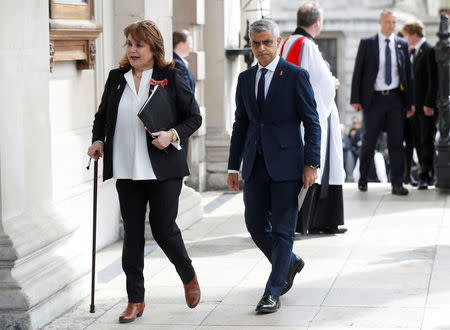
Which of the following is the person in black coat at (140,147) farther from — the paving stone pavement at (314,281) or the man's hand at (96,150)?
the paving stone pavement at (314,281)

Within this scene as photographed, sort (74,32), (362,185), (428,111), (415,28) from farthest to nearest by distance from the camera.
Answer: (415,28) → (428,111) → (362,185) → (74,32)

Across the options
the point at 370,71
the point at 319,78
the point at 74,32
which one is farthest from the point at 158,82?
the point at 370,71

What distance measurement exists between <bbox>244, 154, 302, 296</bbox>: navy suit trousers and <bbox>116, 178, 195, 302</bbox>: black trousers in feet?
1.61

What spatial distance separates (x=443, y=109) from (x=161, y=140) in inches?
268

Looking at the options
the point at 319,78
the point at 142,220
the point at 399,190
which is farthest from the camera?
the point at 399,190

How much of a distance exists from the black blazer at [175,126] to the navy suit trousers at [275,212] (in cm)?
47

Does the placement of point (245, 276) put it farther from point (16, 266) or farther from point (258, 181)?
point (16, 266)

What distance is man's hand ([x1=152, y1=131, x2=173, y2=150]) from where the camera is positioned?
6.11 metres

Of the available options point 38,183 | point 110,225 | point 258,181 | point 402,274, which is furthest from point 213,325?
point 110,225

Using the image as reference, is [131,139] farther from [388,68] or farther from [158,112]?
[388,68]

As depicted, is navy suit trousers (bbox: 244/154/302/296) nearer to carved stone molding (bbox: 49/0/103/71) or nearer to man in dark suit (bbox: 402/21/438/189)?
carved stone molding (bbox: 49/0/103/71)

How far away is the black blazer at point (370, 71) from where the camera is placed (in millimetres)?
11703

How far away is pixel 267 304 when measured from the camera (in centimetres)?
652

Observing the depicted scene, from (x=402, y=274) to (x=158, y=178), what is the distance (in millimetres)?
2301
